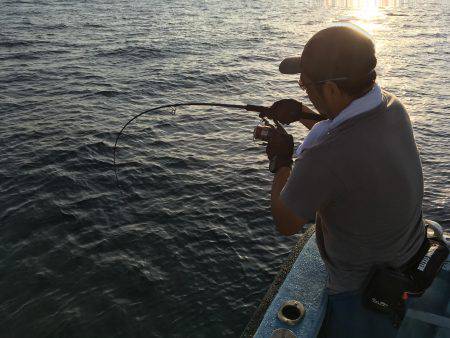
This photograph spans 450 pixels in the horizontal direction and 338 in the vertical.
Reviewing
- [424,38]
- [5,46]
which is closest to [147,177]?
[5,46]

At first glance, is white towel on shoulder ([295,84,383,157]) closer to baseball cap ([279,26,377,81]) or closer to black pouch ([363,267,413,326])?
baseball cap ([279,26,377,81])

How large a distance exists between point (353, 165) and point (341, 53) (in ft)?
2.16

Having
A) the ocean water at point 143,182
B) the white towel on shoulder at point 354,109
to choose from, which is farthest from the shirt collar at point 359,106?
the ocean water at point 143,182

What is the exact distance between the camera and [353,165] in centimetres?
258

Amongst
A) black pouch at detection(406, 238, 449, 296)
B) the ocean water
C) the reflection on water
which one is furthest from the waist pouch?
the reflection on water

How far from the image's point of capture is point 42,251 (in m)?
7.96

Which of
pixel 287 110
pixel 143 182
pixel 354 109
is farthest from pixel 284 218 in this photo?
pixel 143 182

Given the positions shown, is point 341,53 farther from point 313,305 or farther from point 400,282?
point 313,305

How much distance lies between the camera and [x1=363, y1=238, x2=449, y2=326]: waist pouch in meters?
3.02

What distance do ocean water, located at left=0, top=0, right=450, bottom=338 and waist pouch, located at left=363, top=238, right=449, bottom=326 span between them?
387 centimetres

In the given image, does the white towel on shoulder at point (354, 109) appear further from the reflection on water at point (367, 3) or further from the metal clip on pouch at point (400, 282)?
the reflection on water at point (367, 3)

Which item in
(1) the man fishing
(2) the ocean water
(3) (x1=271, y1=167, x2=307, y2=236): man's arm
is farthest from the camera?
(2) the ocean water

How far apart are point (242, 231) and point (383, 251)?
19.3 ft

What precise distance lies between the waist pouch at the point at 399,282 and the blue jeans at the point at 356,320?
0.08 meters
